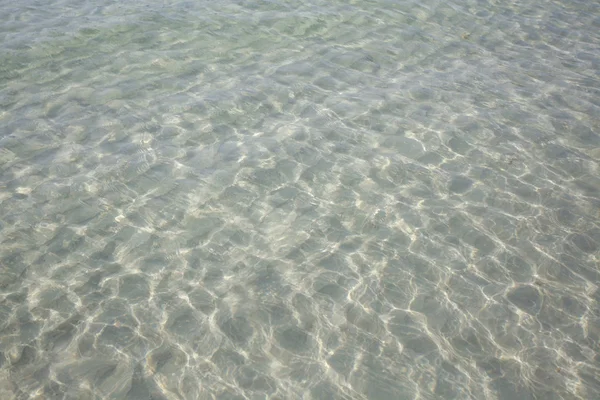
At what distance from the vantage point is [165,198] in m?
7.62

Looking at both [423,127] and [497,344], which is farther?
[423,127]

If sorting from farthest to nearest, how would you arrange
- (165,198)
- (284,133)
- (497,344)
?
1. (284,133)
2. (165,198)
3. (497,344)

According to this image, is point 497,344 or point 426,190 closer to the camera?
point 497,344

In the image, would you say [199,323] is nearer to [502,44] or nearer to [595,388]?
[595,388]

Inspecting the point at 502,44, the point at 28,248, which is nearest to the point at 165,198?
the point at 28,248

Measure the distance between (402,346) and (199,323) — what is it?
2.23m

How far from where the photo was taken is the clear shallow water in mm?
5680

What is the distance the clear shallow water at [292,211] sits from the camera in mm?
5680

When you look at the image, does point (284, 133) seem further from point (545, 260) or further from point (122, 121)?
point (545, 260)

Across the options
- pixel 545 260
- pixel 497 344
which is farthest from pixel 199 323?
pixel 545 260

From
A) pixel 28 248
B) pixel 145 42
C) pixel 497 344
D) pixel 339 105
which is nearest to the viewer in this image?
pixel 497 344

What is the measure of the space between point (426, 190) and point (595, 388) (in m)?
3.40

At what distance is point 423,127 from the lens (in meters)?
9.29

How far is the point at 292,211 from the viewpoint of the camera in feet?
24.7
